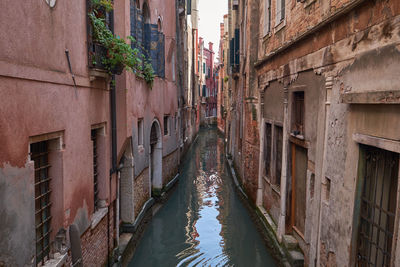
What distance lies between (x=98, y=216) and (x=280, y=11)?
239 inches

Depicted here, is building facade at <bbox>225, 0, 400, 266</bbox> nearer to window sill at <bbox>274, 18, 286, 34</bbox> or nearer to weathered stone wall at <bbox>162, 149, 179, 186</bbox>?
window sill at <bbox>274, 18, 286, 34</bbox>

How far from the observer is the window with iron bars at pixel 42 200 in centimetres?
396

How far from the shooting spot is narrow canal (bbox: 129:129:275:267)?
24.5ft

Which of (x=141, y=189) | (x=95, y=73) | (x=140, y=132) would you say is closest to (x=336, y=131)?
(x=95, y=73)

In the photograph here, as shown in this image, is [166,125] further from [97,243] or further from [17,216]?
[17,216]

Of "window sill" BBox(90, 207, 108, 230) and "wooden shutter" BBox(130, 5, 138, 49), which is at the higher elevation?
"wooden shutter" BBox(130, 5, 138, 49)

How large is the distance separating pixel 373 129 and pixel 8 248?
384 cm

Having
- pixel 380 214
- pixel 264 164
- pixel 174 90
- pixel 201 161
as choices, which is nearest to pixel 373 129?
pixel 380 214

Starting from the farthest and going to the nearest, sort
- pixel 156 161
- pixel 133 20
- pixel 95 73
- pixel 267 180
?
1. pixel 156 161
2. pixel 267 180
3. pixel 133 20
4. pixel 95 73

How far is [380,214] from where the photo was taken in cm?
375

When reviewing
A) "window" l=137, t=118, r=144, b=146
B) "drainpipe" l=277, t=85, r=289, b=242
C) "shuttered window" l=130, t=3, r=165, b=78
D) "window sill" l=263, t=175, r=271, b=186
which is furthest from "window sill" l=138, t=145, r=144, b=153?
"drainpipe" l=277, t=85, r=289, b=242

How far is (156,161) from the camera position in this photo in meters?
11.8

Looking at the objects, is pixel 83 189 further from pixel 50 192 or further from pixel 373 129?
pixel 373 129

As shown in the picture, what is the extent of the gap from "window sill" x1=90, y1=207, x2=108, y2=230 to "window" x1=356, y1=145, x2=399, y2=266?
3.95 m
